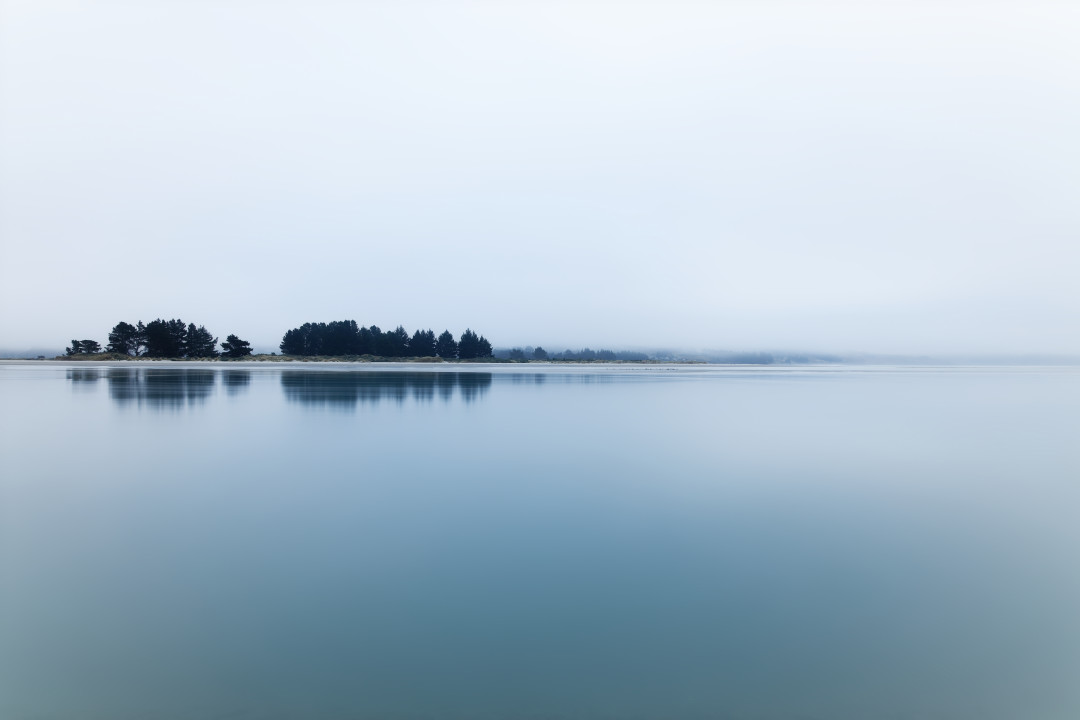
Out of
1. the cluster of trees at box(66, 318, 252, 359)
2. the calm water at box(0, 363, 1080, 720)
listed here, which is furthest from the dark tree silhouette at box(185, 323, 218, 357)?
the calm water at box(0, 363, 1080, 720)

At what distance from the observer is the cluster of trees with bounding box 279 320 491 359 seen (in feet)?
321

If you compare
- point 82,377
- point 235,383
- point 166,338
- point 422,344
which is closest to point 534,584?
point 235,383

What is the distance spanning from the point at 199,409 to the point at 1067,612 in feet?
75.5

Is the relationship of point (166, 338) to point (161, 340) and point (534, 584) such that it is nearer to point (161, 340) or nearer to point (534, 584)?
point (161, 340)

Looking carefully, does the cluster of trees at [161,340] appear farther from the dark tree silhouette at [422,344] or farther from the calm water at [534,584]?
the calm water at [534,584]

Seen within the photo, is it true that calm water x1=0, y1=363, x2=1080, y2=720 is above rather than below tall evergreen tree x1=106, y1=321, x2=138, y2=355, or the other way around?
below

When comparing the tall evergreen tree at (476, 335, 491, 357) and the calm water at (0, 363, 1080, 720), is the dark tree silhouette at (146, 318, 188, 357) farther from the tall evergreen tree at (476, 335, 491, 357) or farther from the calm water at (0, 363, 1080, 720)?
the calm water at (0, 363, 1080, 720)

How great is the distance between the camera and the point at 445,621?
4.88 m

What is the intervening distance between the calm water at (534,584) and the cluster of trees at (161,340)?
85054mm

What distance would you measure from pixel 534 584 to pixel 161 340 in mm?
97753

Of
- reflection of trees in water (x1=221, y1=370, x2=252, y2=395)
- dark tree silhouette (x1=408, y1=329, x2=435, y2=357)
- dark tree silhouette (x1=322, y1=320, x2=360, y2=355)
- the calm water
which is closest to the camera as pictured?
the calm water

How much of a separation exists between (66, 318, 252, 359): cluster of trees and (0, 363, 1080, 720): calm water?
3349 inches

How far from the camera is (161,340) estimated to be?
86438 millimetres

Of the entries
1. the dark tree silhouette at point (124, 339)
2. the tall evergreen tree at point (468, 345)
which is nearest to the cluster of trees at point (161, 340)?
the dark tree silhouette at point (124, 339)
